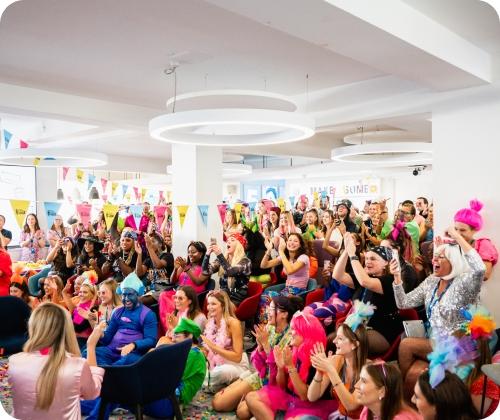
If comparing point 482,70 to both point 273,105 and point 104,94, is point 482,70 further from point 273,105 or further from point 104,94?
point 104,94

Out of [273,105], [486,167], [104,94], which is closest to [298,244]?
[273,105]

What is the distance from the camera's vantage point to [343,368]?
310cm

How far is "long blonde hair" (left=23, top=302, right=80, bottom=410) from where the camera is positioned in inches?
96.7

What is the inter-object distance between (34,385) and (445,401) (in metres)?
1.91

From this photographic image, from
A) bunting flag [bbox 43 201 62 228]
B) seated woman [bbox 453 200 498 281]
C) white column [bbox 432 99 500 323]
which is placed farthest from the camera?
bunting flag [bbox 43 201 62 228]

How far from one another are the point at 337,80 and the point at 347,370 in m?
3.78

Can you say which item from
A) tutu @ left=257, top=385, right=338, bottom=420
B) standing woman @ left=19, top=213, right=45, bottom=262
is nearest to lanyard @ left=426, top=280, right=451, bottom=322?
tutu @ left=257, top=385, right=338, bottom=420

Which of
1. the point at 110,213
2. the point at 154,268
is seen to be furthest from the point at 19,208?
the point at 154,268

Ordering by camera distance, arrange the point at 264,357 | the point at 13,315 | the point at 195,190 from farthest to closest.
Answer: the point at 195,190
the point at 13,315
the point at 264,357

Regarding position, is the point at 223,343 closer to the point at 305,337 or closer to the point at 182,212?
the point at 305,337

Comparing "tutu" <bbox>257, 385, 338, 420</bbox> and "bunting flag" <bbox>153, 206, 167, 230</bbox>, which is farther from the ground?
"bunting flag" <bbox>153, 206, 167, 230</bbox>

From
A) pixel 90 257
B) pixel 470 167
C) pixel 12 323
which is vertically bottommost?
pixel 12 323

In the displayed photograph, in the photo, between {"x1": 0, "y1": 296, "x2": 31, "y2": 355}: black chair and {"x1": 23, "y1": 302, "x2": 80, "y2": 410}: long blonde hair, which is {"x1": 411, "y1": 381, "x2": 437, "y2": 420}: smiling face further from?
{"x1": 0, "y1": 296, "x2": 31, "y2": 355}: black chair

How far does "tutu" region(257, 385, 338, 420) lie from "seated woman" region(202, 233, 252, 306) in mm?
2118
